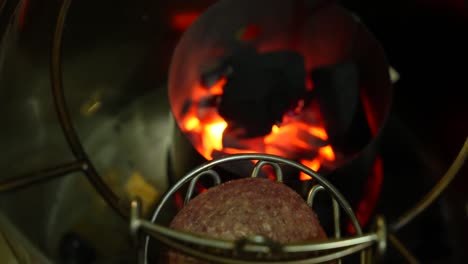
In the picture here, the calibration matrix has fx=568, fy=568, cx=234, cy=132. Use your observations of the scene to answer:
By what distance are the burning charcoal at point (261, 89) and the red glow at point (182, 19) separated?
183 millimetres

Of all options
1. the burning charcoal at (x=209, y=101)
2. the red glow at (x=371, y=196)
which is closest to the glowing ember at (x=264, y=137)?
the burning charcoal at (x=209, y=101)

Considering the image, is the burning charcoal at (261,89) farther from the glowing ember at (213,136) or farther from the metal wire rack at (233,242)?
the metal wire rack at (233,242)

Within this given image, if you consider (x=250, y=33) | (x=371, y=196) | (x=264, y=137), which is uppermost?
(x=250, y=33)

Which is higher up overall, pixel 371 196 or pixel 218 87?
pixel 218 87

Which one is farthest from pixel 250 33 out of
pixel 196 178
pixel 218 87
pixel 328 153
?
pixel 196 178

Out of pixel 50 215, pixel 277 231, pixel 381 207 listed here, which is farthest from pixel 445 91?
pixel 50 215

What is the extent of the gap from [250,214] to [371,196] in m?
0.42

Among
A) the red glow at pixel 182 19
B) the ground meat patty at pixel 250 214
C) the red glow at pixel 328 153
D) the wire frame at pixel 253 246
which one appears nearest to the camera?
the wire frame at pixel 253 246

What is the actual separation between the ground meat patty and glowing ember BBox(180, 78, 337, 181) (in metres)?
0.24

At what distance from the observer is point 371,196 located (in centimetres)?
92

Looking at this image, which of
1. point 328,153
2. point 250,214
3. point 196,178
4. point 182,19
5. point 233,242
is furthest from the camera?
point 182,19

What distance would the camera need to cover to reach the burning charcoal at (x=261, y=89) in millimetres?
859

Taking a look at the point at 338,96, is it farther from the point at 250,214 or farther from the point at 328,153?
the point at 250,214

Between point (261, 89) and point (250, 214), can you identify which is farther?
point (261, 89)
